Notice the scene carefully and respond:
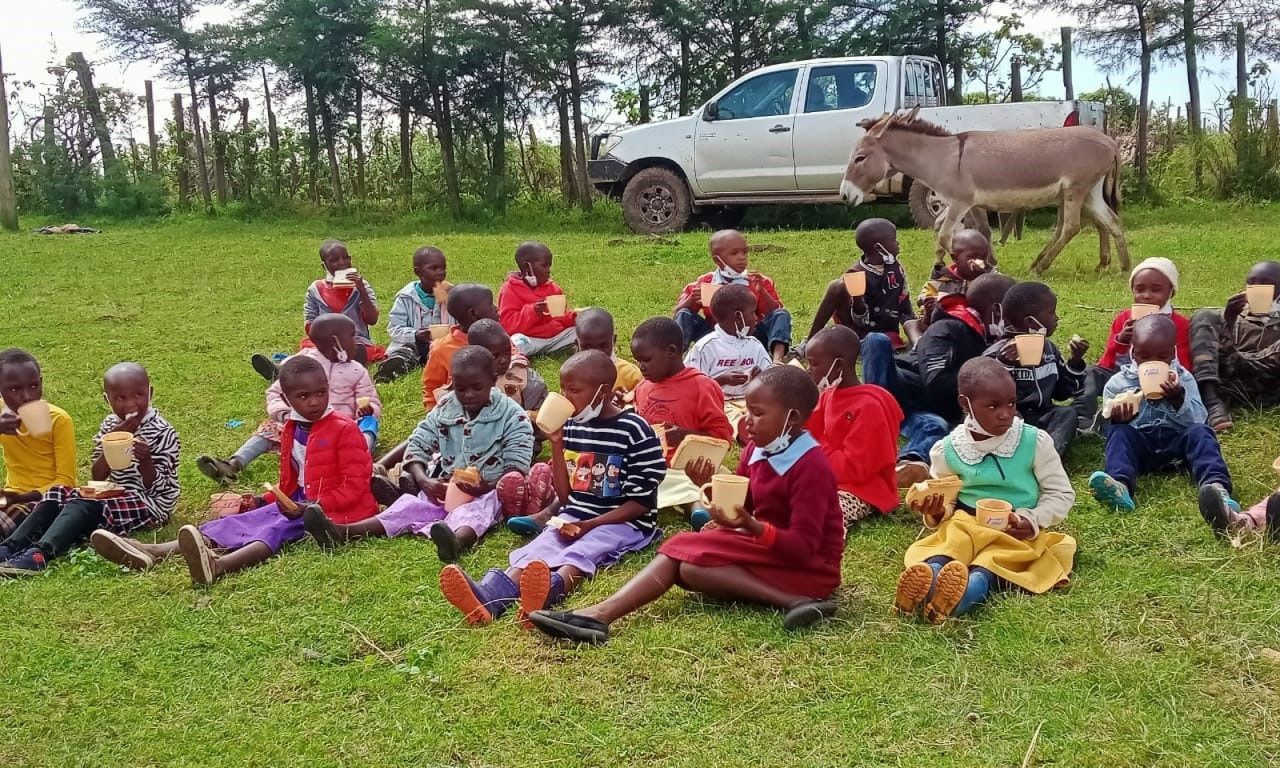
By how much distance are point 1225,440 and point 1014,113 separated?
7379 millimetres

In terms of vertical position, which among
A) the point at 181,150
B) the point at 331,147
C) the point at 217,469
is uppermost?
the point at 181,150

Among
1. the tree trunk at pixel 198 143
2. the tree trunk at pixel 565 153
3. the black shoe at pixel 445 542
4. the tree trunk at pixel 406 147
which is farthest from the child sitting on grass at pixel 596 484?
the tree trunk at pixel 198 143

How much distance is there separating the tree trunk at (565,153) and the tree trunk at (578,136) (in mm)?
87

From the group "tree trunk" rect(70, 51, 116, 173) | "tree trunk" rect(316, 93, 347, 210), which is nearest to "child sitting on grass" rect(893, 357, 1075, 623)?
"tree trunk" rect(316, 93, 347, 210)

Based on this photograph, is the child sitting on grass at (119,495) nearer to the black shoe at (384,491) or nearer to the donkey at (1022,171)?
the black shoe at (384,491)

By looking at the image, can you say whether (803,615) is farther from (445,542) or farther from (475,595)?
(445,542)

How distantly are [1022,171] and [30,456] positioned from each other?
7.98m

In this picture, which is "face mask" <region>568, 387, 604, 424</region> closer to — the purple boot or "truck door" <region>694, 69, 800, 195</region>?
the purple boot

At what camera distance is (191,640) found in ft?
12.7

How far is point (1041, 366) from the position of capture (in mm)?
→ 5160

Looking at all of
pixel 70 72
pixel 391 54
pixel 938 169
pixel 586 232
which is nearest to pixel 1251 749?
pixel 938 169

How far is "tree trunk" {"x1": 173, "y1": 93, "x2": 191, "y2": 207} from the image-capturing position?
58.3ft

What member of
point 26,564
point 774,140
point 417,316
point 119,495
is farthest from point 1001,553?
point 774,140

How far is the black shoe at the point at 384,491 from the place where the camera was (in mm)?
5199
